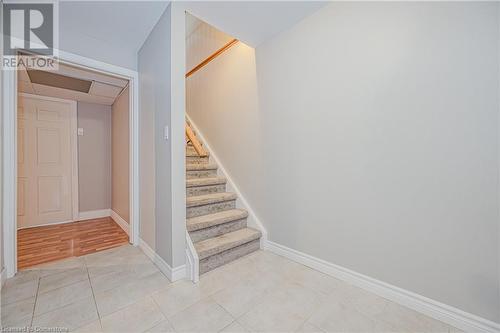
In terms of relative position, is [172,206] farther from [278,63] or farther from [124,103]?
[124,103]

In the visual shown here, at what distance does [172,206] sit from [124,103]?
2.23 m

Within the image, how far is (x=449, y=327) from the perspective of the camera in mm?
1299

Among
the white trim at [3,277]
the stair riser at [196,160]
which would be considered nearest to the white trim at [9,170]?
the white trim at [3,277]

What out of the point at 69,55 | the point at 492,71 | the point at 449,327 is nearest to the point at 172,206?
the point at 69,55

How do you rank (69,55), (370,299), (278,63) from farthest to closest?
(278,63)
(69,55)
(370,299)

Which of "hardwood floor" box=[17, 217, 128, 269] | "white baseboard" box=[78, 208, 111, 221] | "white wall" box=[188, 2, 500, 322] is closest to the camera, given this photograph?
"white wall" box=[188, 2, 500, 322]

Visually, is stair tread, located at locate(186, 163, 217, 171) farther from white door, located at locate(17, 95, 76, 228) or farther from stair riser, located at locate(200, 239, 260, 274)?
white door, located at locate(17, 95, 76, 228)

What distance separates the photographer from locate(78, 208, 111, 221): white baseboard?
371 centimetres

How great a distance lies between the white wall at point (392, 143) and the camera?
3.99 ft

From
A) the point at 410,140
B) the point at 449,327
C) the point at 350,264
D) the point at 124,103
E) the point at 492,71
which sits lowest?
the point at 449,327

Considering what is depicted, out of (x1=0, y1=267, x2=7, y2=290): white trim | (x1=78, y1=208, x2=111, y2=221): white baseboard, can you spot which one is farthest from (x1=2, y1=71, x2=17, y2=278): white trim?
(x1=78, y1=208, x2=111, y2=221): white baseboard

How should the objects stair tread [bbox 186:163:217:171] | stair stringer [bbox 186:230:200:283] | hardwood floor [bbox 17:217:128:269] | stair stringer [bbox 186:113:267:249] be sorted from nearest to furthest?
1. stair stringer [bbox 186:230:200:283]
2. hardwood floor [bbox 17:217:128:269]
3. stair stringer [bbox 186:113:267:249]
4. stair tread [bbox 186:163:217:171]

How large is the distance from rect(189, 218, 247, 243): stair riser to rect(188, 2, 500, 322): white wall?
39cm

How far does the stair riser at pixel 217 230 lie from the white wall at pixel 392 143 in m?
0.39
